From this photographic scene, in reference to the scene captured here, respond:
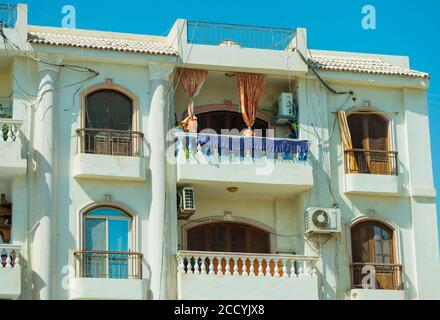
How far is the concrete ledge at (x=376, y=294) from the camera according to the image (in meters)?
31.2

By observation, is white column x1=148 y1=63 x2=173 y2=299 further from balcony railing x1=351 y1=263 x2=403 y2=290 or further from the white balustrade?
balcony railing x1=351 y1=263 x2=403 y2=290

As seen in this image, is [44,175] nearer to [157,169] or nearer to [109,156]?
[109,156]

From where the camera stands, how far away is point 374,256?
106 feet

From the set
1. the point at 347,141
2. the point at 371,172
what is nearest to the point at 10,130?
the point at 347,141

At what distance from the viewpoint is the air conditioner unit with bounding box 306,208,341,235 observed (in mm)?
31531

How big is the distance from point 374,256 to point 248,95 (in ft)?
15.7

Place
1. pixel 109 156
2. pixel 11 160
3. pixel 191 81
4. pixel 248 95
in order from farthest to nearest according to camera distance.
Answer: pixel 248 95 → pixel 191 81 → pixel 109 156 → pixel 11 160

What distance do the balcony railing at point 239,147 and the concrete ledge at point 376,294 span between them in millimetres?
3367

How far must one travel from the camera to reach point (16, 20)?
103ft

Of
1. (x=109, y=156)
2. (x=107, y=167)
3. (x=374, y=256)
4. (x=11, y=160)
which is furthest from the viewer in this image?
(x=374, y=256)

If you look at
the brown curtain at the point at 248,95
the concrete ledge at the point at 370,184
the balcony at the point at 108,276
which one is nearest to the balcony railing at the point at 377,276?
the concrete ledge at the point at 370,184

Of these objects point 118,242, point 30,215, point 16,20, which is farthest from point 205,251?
point 16,20

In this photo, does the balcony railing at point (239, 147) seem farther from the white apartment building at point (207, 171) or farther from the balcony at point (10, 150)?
the balcony at point (10, 150)

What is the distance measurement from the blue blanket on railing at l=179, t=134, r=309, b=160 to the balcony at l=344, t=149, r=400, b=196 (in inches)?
46.7
